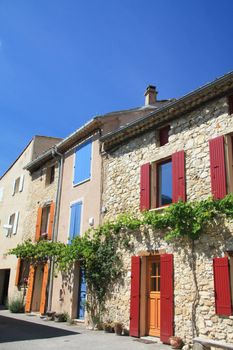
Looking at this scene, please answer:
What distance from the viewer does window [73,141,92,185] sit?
13.5 m

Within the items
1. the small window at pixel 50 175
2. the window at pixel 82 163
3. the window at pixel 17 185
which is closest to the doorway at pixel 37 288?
the small window at pixel 50 175

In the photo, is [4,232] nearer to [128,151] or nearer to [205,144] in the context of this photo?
[128,151]

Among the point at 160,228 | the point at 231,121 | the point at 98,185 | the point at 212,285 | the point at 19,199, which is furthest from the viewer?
the point at 19,199

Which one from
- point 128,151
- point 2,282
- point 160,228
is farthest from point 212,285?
point 2,282

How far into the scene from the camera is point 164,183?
1018 centimetres

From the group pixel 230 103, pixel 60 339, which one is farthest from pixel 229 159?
pixel 60 339

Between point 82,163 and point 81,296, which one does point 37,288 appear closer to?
point 81,296

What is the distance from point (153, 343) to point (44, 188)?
9.74 meters

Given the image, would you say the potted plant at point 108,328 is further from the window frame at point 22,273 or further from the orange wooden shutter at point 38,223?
the window frame at point 22,273

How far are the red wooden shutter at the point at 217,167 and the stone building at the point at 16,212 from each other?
1057 cm

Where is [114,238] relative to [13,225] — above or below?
below

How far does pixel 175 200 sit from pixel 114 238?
106 inches

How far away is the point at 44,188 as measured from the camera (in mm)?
16766

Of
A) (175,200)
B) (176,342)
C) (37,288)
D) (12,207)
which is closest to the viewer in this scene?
(176,342)
